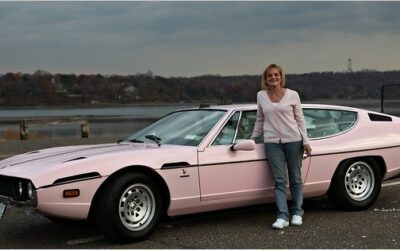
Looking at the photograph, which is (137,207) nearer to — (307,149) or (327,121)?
(307,149)

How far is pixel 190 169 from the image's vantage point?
5793 mm

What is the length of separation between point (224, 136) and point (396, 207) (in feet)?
7.89

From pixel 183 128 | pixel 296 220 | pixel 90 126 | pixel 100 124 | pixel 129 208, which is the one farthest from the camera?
pixel 100 124

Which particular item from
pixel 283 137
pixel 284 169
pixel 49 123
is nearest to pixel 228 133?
pixel 283 137

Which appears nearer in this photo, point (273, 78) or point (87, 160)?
point (87, 160)

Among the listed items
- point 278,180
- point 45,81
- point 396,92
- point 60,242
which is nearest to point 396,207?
point 278,180

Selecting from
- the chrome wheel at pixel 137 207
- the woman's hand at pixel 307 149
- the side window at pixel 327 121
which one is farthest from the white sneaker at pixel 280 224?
the chrome wheel at pixel 137 207

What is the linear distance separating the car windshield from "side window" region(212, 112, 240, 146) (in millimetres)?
128

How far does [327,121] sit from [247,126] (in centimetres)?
109

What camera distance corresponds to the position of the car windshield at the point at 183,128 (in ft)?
20.4

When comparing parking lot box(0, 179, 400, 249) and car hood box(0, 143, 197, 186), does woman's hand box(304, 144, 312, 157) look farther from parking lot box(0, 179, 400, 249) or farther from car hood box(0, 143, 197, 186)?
car hood box(0, 143, 197, 186)

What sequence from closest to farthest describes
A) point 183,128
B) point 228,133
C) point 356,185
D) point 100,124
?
point 228,133
point 183,128
point 356,185
point 100,124

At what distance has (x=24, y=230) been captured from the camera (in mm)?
6219

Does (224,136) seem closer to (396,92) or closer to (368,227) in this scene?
(368,227)
